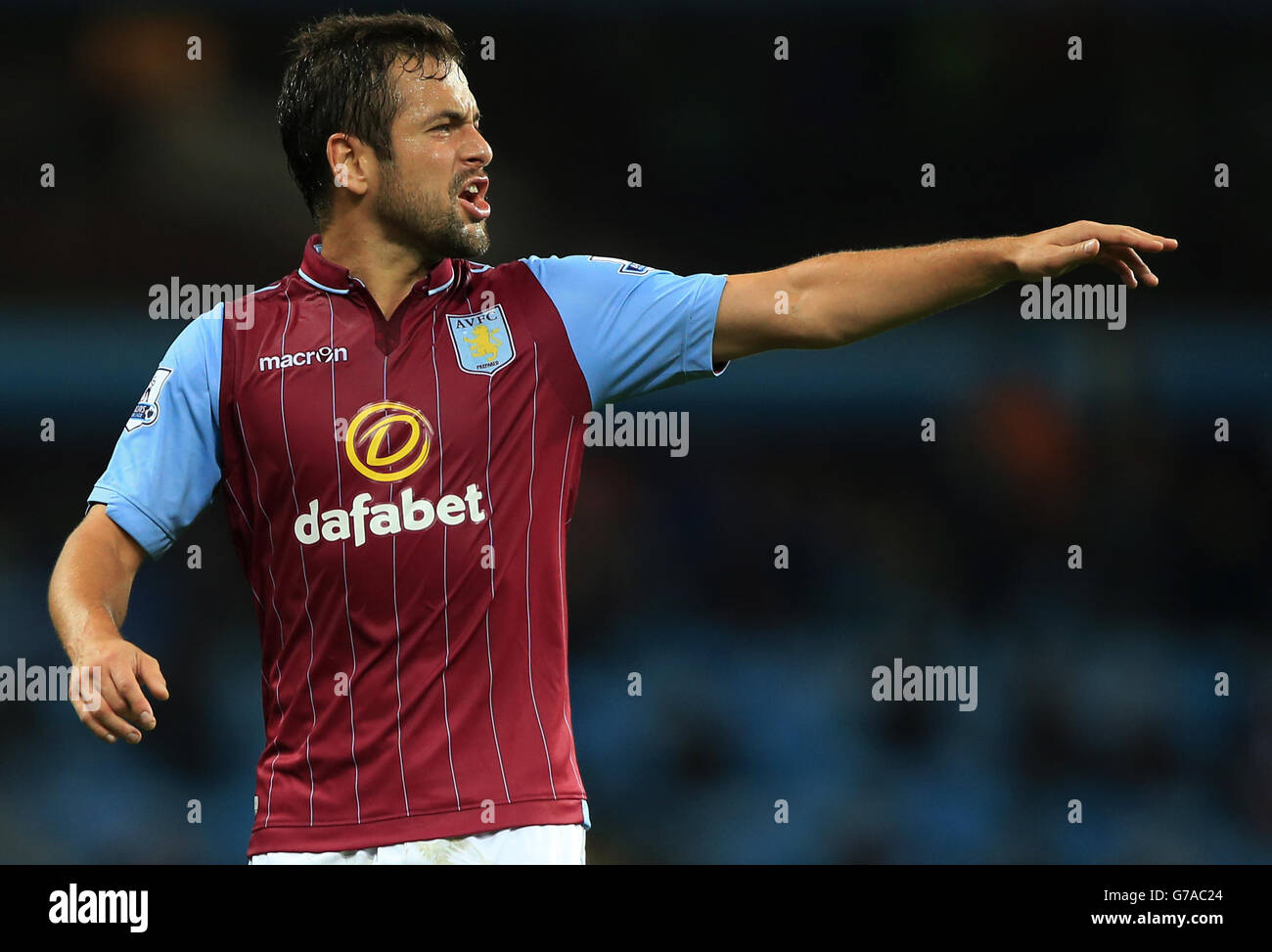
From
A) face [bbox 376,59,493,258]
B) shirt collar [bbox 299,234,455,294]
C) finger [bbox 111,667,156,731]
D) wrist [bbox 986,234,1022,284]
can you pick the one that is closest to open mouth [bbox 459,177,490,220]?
face [bbox 376,59,493,258]

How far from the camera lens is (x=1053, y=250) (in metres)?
2.86

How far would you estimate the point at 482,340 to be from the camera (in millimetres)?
3203

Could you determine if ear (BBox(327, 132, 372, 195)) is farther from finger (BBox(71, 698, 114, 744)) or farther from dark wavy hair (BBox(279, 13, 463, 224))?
finger (BBox(71, 698, 114, 744))

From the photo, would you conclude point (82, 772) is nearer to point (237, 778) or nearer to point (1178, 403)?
point (237, 778)

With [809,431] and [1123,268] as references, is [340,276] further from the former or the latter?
[809,431]

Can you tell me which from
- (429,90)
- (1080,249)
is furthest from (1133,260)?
(429,90)

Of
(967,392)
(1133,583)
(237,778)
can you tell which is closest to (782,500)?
(967,392)

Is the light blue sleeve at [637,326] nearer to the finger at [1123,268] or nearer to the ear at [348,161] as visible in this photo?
the ear at [348,161]

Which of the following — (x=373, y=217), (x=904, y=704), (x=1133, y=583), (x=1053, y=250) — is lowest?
(x=904, y=704)

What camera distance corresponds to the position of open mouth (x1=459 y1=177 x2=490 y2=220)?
334 cm

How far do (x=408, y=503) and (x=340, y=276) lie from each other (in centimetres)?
56

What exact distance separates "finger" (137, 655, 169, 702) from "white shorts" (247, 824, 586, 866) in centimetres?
52

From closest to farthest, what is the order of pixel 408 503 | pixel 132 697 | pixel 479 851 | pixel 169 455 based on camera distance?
pixel 132 697 < pixel 479 851 < pixel 408 503 < pixel 169 455
